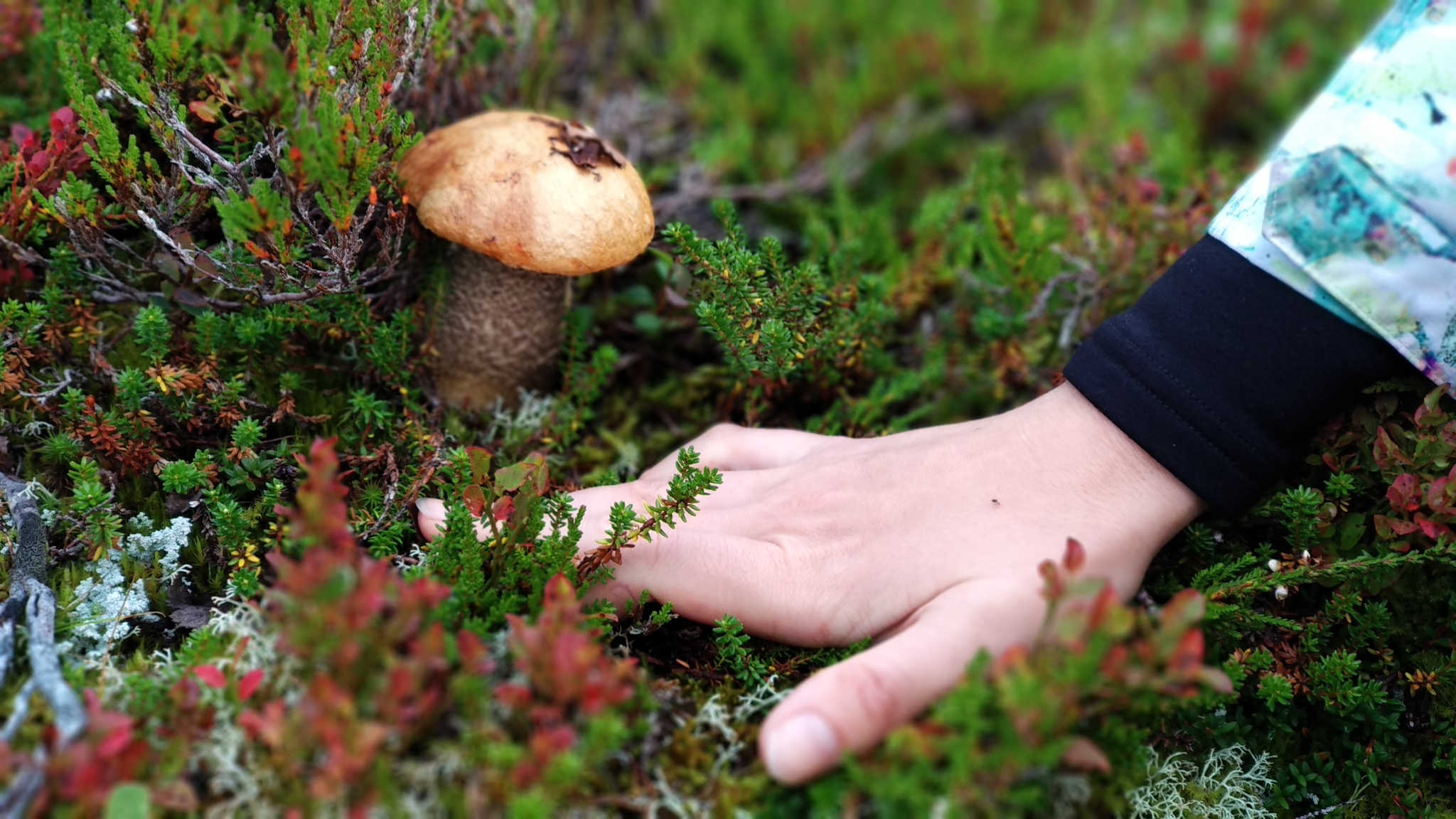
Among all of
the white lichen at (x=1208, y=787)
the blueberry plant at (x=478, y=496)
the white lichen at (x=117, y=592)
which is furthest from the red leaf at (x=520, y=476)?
the white lichen at (x=1208, y=787)

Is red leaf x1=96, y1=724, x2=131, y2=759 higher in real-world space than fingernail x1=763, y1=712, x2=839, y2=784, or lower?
lower

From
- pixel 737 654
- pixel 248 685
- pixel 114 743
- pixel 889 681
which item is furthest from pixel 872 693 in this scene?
pixel 114 743

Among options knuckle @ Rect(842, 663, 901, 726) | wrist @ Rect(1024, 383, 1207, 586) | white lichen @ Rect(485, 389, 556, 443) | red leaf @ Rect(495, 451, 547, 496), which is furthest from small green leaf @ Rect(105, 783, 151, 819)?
wrist @ Rect(1024, 383, 1207, 586)

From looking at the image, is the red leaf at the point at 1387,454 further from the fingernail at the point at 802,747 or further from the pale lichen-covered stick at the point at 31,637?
the pale lichen-covered stick at the point at 31,637

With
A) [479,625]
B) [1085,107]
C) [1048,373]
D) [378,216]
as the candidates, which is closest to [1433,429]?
[1048,373]

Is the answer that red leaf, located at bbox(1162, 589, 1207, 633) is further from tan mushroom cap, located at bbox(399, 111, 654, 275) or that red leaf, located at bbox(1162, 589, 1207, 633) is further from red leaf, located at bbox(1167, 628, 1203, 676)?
tan mushroom cap, located at bbox(399, 111, 654, 275)

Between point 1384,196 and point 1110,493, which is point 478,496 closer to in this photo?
point 1110,493

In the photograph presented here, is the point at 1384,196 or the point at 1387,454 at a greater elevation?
the point at 1384,196
